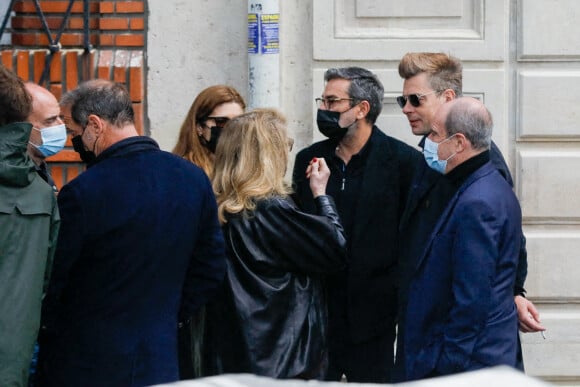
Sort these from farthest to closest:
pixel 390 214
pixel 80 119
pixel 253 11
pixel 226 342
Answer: pixel 253 11 → pixel 390 214 → pixel 226 342 → pixel 80 119

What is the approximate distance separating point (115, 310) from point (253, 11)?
2.30 m

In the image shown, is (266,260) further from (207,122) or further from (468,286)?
(207,122)

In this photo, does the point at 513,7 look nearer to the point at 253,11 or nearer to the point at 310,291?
the point at 253,11

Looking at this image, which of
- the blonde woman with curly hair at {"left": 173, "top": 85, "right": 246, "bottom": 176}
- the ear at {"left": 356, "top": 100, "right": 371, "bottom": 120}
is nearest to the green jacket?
the blonde woman with curly hair at {"left": 173, "top": 85, "right": 246, "bottom": 176}

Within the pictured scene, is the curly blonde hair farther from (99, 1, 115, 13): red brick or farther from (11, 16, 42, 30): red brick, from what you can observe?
(11, 16, 42, 30): red brick

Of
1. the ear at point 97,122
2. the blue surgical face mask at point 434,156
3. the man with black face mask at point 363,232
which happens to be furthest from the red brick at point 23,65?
the blue surgical face mask at point 434,156

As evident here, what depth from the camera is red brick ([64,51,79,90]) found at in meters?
5.67

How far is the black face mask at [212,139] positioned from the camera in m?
4.77

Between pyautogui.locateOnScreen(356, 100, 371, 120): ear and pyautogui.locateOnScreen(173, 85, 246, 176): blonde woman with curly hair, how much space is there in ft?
1.60

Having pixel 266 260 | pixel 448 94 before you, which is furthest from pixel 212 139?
pixel 448 94

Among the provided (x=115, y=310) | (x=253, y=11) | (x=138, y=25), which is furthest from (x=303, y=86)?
(x=115, y=310)

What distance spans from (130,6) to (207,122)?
120 centimetres

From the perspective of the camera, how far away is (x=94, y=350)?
3.67m

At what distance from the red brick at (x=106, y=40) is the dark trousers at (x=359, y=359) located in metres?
1.97
